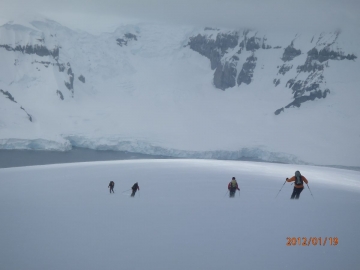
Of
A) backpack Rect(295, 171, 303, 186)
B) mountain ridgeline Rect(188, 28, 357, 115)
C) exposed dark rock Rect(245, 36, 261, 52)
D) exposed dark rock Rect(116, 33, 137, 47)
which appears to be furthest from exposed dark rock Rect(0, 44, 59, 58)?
backpack Rect(295, 171, 303, 186)

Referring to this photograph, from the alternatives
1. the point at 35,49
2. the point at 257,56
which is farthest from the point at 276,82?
the point at 35,49

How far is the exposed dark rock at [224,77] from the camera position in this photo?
79500 mm

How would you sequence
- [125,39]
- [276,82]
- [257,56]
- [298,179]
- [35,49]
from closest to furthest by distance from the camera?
[298,179]
[35,49]
[276,82]
[125,39]
[257,56]

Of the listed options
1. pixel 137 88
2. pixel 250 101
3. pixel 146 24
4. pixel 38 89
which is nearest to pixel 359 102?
pixel 250 101

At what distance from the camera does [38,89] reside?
213 ft

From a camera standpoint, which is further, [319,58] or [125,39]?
[125,39]

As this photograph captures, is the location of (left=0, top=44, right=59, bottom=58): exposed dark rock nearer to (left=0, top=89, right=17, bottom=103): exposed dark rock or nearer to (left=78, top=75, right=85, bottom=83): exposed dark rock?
(left=78, top=75, right=85, bottom=83): exposed dark rock

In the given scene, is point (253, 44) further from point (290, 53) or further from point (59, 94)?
point (59, 94)

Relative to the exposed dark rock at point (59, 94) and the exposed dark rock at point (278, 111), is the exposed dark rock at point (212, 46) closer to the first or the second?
the exposed dark rock at point (278, 111)

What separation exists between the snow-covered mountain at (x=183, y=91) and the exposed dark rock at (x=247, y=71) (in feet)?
0.81

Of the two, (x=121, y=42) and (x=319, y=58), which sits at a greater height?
(x=319, y=58)
